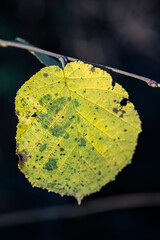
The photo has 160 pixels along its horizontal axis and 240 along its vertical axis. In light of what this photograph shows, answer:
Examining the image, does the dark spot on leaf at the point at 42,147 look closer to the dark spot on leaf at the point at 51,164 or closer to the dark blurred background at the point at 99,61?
the dark spot on leaf at the point at 51,164

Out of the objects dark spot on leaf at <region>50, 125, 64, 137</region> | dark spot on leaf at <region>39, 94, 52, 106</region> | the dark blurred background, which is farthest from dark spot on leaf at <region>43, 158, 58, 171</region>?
the dark blurred background

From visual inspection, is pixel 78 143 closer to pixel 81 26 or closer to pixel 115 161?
pixel 115 161

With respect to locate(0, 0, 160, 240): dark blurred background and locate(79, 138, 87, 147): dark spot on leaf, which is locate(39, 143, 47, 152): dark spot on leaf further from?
locate(0, 0, 160, 240): dark blurred background

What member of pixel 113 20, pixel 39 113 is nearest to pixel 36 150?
pixel 39 113

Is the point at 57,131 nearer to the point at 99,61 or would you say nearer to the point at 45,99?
the point at 45,99

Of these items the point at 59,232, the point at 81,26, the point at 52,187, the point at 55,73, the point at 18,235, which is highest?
the point at 81,26

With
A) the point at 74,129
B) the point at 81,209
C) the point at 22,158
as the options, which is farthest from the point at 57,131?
the point at 81,209

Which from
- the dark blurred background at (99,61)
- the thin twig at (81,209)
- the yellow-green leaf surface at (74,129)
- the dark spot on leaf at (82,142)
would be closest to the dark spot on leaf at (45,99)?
the yellow-green leaf surface at (74,129)
